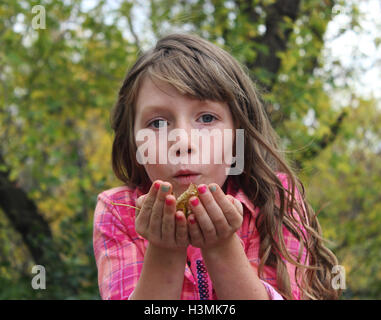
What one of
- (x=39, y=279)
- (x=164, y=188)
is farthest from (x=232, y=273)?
(x=39, y=279)

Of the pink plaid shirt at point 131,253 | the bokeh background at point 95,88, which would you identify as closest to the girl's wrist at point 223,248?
the pink plaid shirt at point 131,253

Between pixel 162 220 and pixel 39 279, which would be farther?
pixel 39 279

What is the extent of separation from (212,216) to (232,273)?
0.29 metres

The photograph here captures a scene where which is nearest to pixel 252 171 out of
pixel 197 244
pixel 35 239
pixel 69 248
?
pixel 197 244

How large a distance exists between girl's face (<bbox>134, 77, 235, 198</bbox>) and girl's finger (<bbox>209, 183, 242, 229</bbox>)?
0.98 ft

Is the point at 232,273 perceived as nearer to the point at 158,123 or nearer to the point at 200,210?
the point at 200,210

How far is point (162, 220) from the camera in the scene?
4.52 feet

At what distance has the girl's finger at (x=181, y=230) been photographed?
1.37 meters

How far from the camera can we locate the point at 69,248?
412 cm

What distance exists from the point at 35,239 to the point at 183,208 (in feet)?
11.4

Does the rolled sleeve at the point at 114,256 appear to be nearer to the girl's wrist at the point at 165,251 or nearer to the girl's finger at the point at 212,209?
the girl's wrist at the point at 165,251

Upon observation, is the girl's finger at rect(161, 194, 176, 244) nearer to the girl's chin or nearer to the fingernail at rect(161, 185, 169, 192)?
the fingernail at rect(161, 185, 169, 192)

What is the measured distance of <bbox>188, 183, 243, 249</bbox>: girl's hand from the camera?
1.37 metres
